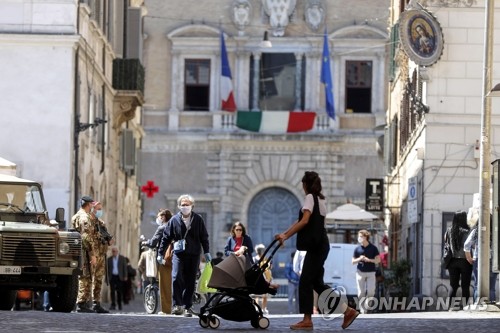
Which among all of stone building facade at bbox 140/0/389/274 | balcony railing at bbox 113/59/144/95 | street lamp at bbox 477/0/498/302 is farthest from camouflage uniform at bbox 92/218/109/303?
stone building facade at bbox 140/0/389/274

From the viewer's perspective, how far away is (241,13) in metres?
66.1

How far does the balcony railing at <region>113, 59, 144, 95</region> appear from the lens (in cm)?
4669

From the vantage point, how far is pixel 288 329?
784 inches

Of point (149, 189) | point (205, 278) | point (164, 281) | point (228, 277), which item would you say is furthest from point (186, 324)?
point (149, 189)

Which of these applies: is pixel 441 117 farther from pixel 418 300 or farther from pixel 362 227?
pixel 362 227

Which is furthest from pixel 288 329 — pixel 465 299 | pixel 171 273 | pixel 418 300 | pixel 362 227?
pixel 362 227

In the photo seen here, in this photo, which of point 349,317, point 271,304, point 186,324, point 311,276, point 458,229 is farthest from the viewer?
point 271,304

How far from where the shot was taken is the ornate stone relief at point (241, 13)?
217 feet

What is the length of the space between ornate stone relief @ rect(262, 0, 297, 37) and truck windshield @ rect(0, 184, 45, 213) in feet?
131

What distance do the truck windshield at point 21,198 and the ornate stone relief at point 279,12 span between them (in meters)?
40.0

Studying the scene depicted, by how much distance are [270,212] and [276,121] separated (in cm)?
356

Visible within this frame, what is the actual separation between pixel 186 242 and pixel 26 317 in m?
3.80

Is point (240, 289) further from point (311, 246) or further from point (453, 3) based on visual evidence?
point (453, 3)

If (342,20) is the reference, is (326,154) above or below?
below
